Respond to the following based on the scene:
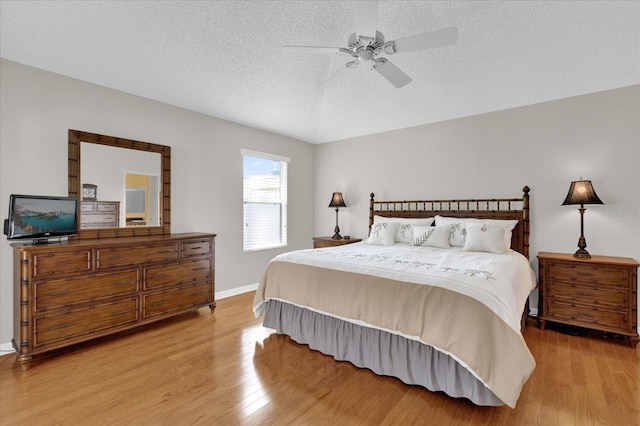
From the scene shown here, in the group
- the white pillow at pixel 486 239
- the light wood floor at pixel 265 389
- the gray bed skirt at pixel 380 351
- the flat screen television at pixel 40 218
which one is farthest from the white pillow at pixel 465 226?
the flat screen television at pixel 40 218

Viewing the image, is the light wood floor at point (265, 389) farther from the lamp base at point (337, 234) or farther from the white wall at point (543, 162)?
the lamp base at point (337, 234)

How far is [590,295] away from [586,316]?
0.69ft

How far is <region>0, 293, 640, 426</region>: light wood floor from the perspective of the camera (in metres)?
1.81

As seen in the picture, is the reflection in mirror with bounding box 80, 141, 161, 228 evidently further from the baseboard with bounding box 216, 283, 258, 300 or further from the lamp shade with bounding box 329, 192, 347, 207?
the lamp shade with bounding box 329, 192, 347, 207

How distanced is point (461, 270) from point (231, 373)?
1.92m

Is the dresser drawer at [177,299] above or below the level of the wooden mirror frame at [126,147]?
below

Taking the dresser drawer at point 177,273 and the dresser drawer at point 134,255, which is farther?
the dresser drawer at point 177,273

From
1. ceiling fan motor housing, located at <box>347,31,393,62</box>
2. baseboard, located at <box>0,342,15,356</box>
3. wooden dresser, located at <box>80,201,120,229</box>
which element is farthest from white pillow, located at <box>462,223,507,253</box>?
baseboard, located at <box>0,342,15,356</box>

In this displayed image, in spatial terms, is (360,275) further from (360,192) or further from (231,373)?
(360,192)

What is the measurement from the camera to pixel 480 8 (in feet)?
6.73

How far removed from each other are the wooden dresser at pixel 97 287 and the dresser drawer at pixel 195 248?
0.04ft

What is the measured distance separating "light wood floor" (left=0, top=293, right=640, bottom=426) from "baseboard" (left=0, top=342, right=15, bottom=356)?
9 cm

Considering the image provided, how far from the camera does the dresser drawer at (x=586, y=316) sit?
2799mm

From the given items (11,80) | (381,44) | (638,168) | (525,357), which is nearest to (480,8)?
(381,44)
